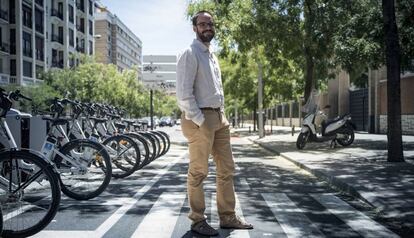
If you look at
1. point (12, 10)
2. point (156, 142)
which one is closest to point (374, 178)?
point (156, 142)

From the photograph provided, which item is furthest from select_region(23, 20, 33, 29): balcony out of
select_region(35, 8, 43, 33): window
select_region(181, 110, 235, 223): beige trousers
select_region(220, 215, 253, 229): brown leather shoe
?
select_region(220, 215, 253, 229): brown leather shoe

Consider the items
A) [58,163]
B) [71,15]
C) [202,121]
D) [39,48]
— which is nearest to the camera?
[202,121]

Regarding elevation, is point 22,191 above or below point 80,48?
below

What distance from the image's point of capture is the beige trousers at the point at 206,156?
4945 millimetres

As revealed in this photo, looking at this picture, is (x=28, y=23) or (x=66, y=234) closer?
(x=66, y=234)

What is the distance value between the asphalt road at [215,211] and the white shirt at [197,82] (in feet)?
4.07

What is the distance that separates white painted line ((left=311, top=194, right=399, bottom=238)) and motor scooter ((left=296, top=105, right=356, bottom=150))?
9.75 m

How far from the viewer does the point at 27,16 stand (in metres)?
48.4

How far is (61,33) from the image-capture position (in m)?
59.1

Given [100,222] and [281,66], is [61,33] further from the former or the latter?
[100,222]

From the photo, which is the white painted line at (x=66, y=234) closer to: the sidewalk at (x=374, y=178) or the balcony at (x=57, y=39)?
the sidewalk at (x=374, y=178)

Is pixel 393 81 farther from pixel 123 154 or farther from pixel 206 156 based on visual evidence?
pixel 206 156

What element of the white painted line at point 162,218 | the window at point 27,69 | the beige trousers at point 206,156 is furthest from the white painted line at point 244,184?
the window at point 27,69

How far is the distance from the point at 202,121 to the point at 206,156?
356 millimetres
